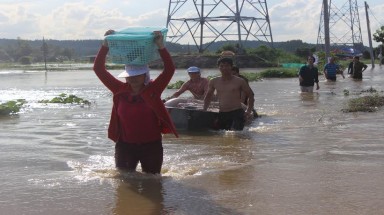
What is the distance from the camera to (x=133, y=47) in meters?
5.35

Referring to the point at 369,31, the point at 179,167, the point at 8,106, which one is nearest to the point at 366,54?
the point at 369,31

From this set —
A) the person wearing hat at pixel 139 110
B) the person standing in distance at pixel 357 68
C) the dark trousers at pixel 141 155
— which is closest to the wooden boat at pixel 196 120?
the dark trousers at pixel 141 155

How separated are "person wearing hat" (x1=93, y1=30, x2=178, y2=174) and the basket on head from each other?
0.06 meters

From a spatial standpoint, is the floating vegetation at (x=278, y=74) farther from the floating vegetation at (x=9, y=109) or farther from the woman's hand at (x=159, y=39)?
the woman's hand at (x=159, y=39)

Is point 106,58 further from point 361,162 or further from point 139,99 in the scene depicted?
point 361,162

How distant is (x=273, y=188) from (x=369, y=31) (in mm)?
43482

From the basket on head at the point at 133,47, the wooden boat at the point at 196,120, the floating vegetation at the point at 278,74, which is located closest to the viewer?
the basket on head at the point at 133,47

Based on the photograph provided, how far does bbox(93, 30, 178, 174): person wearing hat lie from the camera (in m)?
5.38

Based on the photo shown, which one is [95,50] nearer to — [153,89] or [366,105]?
[366,105]

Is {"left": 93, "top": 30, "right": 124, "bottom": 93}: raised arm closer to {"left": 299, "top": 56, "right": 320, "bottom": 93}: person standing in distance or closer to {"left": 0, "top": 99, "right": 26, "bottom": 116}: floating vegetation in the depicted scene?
{"left": 0, "top": 99, "right": 26, "bottom": 116}: floating vegetation

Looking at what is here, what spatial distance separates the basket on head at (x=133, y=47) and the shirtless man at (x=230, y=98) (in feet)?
10.8

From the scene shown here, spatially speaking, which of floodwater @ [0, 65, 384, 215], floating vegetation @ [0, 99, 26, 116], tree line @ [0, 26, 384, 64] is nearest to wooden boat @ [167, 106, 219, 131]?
floodwater @ [0, 65, 384, 215]

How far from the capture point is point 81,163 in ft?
23.4

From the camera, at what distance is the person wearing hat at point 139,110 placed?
5379 millimetres
